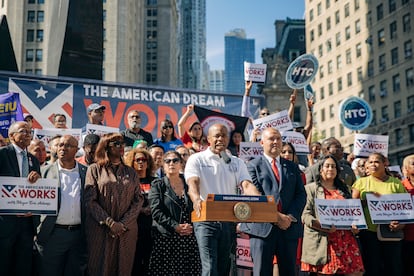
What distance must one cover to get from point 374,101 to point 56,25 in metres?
53.7

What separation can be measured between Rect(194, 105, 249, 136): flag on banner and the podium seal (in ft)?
24.4

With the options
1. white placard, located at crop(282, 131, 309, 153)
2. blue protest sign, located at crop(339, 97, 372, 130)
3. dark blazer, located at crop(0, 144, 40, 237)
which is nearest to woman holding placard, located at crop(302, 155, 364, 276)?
white placard, located at crop(282, 131, 309, 153)

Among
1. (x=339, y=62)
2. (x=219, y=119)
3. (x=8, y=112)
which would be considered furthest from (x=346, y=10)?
(x=8, y=112)

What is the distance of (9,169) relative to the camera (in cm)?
716

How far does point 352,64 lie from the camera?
69.2m

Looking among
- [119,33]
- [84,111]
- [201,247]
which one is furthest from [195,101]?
[119,33]

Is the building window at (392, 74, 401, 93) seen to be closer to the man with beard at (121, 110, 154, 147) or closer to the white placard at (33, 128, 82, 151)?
the man with beard at (121, 110, 154, 147)

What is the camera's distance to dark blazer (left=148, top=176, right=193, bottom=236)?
24.1 ft

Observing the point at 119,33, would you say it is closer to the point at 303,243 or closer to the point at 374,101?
the point at 374,101

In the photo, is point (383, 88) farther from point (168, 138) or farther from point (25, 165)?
point (25, 165)

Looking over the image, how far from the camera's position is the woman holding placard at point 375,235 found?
346 inches

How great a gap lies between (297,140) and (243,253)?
14.3 feet

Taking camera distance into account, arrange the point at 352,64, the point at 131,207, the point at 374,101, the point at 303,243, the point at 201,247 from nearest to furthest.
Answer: the point at 201,247 < the point at 131,207 < the point at 303,243 < the point at 374,101 < the point at 352,64

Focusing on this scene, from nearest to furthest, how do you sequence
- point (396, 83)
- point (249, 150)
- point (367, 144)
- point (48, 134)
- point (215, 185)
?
point (215, 185)
point (249, 150)
point (48, 134)
point (367, 144)
point (396, 83)
